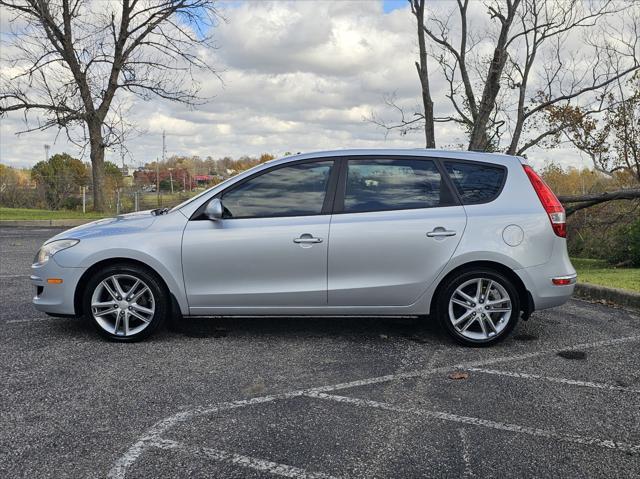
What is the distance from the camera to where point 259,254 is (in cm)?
445

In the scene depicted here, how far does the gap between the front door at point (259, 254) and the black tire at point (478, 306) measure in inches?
39.5

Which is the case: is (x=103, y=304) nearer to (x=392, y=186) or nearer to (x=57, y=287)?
(x=57, y=287)

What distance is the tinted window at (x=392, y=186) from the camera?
4.56 meters

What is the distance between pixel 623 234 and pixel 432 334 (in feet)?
29.4

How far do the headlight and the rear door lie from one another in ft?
7.20

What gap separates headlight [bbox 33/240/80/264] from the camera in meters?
4.54

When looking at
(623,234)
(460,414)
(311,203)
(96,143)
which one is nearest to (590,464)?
(460,414)

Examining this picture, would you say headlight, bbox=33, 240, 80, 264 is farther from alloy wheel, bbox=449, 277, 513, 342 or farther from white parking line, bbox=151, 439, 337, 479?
alloy wheel, bbox=449, 277, 513, 342

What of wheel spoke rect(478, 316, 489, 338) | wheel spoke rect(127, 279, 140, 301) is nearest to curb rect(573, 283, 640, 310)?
wheel spoke rect(478, 316, 489, 338)

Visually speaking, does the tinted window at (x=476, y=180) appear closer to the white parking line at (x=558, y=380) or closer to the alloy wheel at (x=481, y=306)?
the alloy wheel at (x=481, y=306)

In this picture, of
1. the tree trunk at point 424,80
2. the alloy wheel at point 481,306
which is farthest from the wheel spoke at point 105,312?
the tree trunk at point 424,80

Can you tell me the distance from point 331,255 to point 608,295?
4.17 metres

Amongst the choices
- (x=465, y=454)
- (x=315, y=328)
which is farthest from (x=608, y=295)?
(x=465, y=454)

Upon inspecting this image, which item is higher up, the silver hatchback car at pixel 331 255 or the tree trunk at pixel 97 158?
the tree trunk at pixel 97 158
